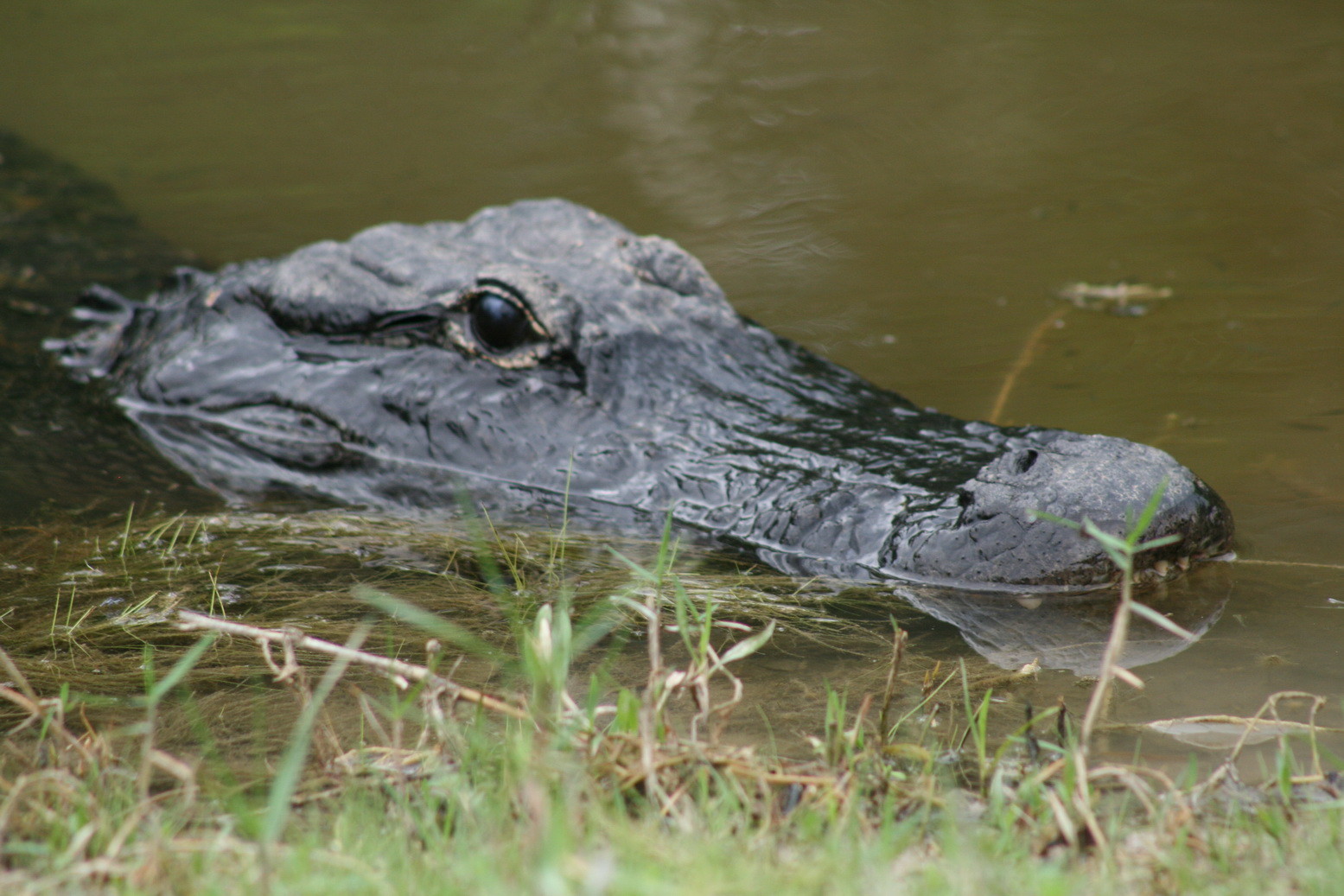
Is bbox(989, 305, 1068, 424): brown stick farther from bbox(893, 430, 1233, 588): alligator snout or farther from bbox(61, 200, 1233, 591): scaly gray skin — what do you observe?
bbox(893, 430, 1233, 588): alligator snout

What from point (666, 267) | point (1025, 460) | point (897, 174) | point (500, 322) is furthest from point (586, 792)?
point (897, 174)

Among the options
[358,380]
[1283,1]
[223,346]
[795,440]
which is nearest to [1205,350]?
[795,440]

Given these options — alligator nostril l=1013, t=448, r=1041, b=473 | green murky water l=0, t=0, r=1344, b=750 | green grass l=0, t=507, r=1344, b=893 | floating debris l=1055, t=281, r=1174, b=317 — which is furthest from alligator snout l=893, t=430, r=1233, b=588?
floating debris l=1055, t=281, r=1174, b=317

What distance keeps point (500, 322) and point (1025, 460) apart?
1.72 meters

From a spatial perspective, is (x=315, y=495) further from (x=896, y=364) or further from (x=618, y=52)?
(x=618, y=52)

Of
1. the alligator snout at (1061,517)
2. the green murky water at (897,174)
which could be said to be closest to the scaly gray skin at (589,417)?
the alligator snout at (1061,517)

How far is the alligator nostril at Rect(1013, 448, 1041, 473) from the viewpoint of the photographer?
2549mm

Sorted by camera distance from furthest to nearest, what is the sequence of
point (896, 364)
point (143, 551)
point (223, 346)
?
point (896, 364), point (223, 346), point (143, 551)

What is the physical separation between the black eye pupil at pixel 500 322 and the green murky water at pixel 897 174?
3.52ft

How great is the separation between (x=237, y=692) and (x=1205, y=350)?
11.5 ft

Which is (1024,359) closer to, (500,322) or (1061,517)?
(500,322)

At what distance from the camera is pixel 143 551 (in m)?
2.98

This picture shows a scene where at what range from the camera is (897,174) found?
680cm

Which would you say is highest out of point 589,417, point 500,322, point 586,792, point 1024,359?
point 586,792
